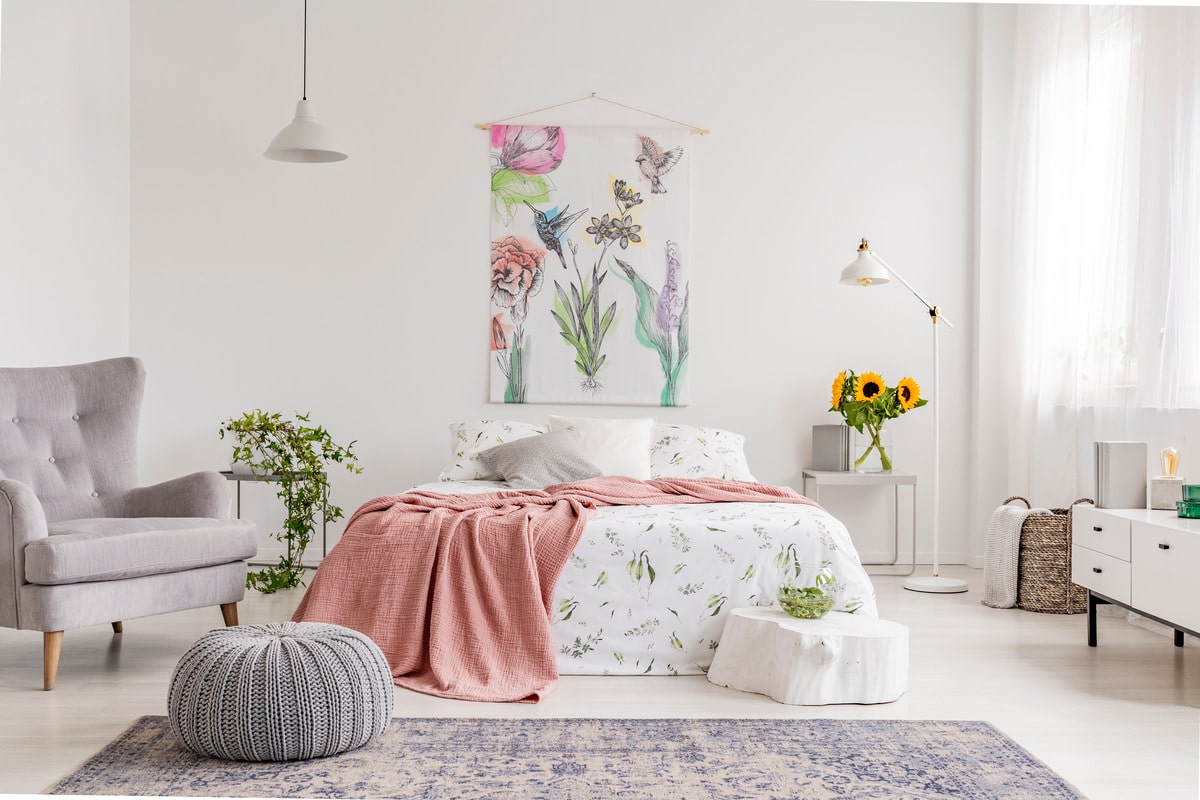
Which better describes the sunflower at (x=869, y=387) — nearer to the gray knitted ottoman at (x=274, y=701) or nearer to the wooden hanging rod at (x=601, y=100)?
the wooden hanging rod at (x=601, y=100)

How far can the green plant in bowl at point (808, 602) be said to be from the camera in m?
3.04

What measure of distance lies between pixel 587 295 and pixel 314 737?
11.0 ft

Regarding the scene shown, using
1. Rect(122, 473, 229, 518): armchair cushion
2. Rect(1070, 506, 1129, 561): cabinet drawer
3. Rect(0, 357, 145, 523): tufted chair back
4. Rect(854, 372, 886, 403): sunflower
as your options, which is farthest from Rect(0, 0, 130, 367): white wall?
Rect(1070, 506, 1129, 561): cabinet drawer

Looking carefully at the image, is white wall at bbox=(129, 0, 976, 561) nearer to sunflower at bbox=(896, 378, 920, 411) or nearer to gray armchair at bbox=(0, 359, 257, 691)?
sunflower at bbox=(896, 378, 920, 411)

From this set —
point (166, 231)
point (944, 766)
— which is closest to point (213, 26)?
point (166, 231)

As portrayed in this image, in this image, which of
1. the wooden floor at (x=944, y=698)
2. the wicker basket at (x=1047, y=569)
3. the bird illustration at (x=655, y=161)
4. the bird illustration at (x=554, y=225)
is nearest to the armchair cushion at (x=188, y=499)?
the wooden floor at (x=944, y=698)

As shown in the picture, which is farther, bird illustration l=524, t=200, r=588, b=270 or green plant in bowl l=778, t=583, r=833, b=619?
bird illustration l=524, t=200, r=588, b=270

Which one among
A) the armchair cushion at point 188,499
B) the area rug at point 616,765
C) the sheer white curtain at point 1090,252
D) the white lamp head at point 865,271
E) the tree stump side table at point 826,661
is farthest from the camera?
the white lamp head at point 865,271

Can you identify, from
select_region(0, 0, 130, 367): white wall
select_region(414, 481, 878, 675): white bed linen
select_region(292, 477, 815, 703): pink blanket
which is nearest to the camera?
select_region(292, 477, 815, 703): pink blanket

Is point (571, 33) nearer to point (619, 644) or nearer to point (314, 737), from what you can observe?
point (619, 644)

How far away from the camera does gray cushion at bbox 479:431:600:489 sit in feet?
14.5

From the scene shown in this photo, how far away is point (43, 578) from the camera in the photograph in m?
3.05

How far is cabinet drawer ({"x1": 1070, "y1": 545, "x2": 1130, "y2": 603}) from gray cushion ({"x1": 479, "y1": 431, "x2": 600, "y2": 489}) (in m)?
1.94

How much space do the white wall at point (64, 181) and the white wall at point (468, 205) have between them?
145mm
